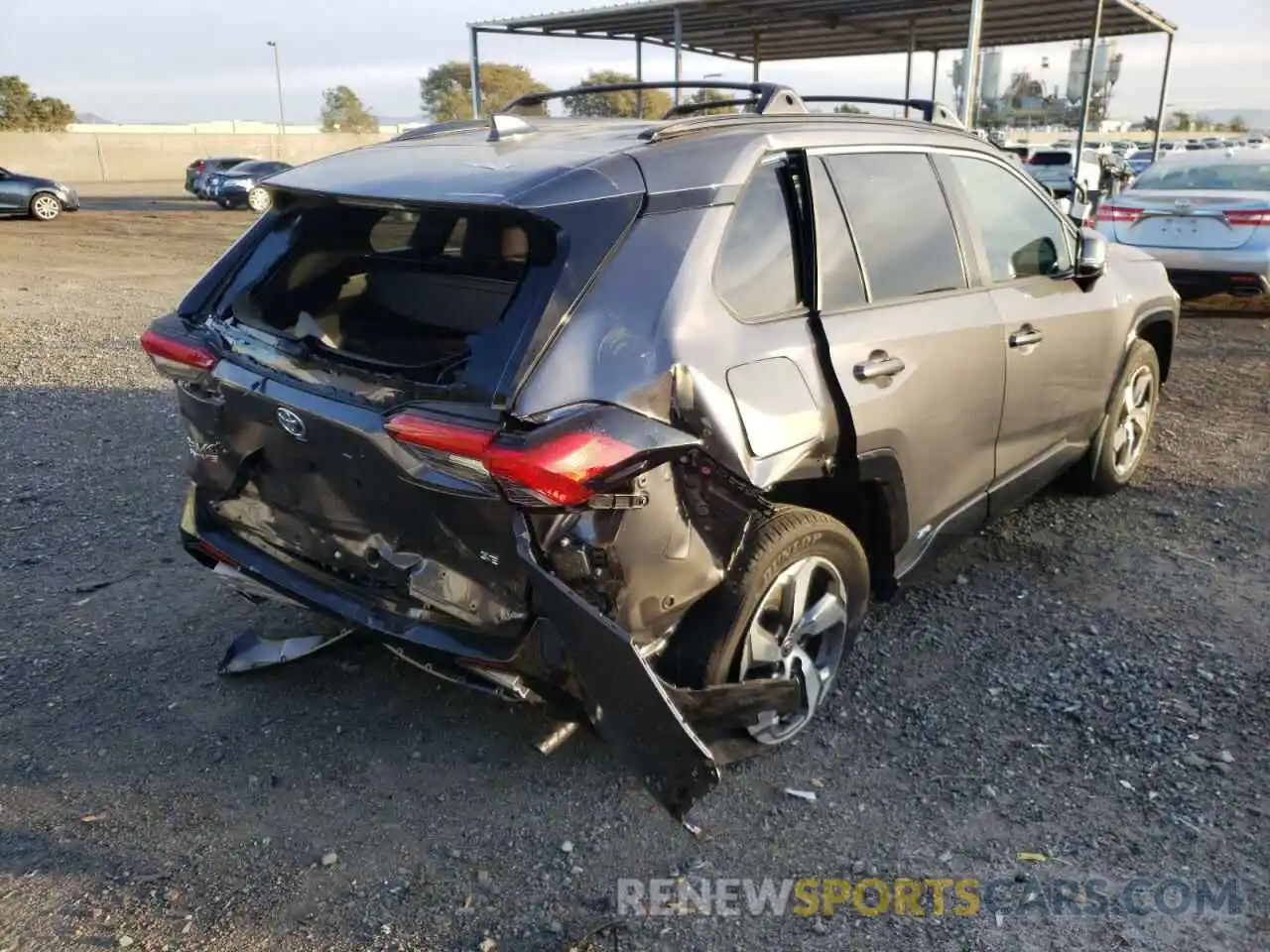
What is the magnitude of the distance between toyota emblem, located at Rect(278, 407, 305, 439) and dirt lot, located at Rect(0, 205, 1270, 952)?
3.50 feet

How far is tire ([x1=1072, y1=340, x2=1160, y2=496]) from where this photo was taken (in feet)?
16.2

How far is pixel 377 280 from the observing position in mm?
3387

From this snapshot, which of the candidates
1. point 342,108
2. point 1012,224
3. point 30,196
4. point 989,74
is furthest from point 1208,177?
point 342,108

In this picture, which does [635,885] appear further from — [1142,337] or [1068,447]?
[1142,337]

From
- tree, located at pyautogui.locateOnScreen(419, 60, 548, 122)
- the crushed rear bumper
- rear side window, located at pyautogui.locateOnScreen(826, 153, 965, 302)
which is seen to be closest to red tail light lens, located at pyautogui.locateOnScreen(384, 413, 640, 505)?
Answer: the crushed rear bumper

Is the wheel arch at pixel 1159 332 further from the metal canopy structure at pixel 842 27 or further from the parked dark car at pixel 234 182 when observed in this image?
the parked dark car at pixel 234 182

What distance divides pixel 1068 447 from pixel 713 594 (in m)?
2.55

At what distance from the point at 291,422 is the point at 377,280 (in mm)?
814

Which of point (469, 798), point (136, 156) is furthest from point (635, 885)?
point (136, 156)

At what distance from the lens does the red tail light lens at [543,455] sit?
2.28 meters

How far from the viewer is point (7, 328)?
9.88 metres

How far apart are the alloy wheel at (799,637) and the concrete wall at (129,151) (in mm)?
43548

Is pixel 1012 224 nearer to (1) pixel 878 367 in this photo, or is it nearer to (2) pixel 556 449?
(1) pixel 878 367

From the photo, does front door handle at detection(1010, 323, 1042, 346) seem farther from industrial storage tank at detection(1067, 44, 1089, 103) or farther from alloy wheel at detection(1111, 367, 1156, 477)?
industrial storage tank at detection(1067, 44, 1089, 103)
